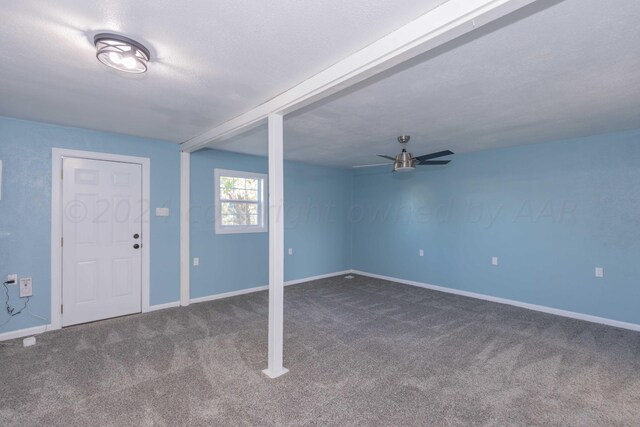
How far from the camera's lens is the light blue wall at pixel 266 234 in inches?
190

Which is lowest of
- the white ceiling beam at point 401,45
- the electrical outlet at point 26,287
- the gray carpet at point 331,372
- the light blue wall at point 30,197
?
the gray carpet at point 331,372

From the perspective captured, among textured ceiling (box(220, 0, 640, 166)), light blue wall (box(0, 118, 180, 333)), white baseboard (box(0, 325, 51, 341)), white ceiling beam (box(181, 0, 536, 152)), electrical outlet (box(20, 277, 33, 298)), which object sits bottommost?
white baseboard (box(0, 325, 51, 341))

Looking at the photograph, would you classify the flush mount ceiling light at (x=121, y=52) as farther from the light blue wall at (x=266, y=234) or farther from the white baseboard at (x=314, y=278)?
the white baseboard at (x=314, y=278)

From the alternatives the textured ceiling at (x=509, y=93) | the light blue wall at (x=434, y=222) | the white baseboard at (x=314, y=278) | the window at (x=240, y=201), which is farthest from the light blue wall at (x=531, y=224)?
the window at (x=240, y=201)

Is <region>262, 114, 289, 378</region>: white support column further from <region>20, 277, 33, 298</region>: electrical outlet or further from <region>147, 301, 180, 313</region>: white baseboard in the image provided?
<region>20, 277, 33, 298</region>: electrical outlet

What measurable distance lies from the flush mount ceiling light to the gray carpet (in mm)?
2355

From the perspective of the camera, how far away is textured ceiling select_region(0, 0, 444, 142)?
1.58 meters

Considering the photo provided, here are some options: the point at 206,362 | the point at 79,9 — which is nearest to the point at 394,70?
the point at 79,9

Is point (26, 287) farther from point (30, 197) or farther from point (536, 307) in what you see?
point (536, 307)

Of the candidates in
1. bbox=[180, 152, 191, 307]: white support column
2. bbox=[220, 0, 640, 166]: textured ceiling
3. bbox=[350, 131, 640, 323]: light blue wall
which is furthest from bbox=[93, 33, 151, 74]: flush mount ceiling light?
bbox=[350, 131, 640, 323]: light blue wall

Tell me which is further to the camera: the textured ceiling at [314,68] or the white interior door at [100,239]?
the white interior door at [100,239]

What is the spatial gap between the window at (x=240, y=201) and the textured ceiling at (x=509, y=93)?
74 centimetres

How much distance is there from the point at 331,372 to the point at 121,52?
2841 mm

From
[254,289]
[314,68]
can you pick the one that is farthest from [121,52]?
[254,289]
